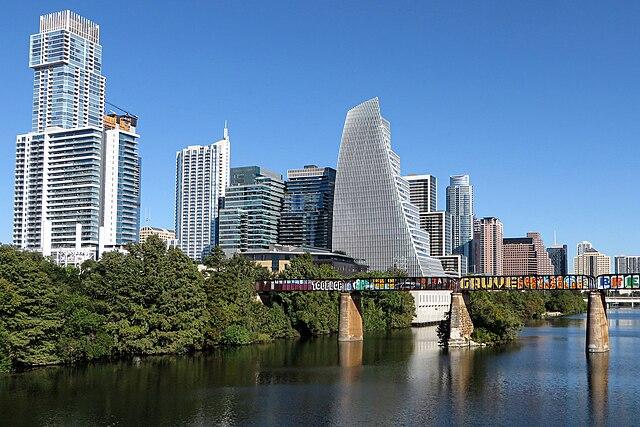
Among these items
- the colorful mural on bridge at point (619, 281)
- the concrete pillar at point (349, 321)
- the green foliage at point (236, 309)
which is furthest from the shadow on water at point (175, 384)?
the colorful mural on bridge at point (619, 281)

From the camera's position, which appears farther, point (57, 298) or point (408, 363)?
point (408, 363)

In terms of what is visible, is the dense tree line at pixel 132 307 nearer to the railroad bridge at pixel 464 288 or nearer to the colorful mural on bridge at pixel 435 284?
the colorful mural on bridge at pixel 435 284

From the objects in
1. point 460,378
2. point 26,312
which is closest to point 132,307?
point 26,312

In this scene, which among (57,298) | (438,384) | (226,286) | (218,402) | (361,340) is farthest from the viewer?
(361,340)

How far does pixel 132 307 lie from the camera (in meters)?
90.0

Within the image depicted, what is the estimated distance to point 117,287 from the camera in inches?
3602

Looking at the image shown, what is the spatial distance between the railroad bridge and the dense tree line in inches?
154

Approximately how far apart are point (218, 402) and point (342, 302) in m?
64.5

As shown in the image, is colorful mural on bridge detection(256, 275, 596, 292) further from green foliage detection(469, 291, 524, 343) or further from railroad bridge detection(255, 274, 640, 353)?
green foliage detection(469, 291, 524, 343)

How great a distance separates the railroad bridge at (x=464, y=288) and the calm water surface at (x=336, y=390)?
18.9 feet

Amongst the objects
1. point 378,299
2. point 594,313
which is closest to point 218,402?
point 594,313

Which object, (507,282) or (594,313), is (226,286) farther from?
(594,313)

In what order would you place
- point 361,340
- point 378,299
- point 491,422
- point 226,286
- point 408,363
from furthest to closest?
1. point 378,299
2. point 361,340
3. point 226,286
4. point 408,363
5. point 491,422

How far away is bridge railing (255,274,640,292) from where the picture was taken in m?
105
